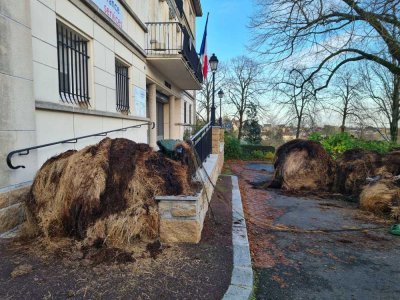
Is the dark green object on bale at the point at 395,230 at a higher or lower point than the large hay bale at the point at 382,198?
lower

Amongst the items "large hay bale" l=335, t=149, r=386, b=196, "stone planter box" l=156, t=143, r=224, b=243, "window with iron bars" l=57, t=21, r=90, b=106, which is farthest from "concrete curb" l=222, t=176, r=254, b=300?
"large hay bale" l=335, t=149, r=386, b=196

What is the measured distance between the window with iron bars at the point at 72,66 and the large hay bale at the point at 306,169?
5972 mm

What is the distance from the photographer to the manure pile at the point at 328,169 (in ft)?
25.6

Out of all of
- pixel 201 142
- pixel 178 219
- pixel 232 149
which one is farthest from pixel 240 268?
pixel 232 149

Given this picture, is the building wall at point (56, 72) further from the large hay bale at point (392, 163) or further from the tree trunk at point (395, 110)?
the tree trunk at point (395, 110)

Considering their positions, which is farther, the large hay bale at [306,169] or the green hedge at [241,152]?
the green hedge at [241,152]

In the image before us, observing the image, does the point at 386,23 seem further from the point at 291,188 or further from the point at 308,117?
the point at 308,117

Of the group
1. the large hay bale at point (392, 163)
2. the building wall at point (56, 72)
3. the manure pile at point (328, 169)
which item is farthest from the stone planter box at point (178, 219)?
the large hay bale at point (392, 163)

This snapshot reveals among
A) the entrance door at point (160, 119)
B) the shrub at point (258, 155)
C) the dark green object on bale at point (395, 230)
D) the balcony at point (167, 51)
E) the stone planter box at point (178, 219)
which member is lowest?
the shrub at point (258, 155)

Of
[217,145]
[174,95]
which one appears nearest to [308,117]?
[174,95]

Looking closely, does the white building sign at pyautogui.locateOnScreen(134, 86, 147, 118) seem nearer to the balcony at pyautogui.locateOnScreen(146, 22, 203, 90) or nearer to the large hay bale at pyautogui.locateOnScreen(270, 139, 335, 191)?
the balcony at pyautogui.locateOnScreen(146, 22, 203, 90)

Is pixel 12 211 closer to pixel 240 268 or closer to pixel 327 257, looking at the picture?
pixel 240 268

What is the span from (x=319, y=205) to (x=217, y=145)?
413 centimetres

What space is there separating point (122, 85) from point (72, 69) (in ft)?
9.16
